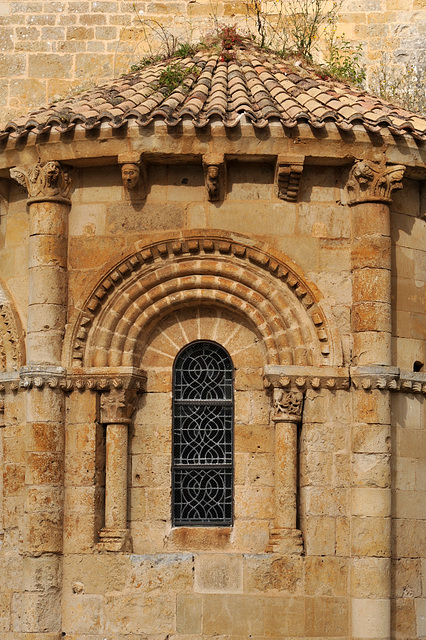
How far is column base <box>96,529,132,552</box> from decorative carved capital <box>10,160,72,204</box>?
347 cm

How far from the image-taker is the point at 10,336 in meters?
11.5

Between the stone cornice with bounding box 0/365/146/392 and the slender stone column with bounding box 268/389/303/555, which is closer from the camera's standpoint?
the slender stone column with bounding box 268/389/303/555

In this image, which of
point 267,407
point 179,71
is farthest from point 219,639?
point 179,71

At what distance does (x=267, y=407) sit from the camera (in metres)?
11.2

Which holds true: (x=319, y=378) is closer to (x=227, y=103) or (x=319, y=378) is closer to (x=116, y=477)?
(x=116, y=477)

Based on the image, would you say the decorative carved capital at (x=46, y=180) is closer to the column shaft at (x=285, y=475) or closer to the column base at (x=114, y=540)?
the column shaft at (x=285, y=475)

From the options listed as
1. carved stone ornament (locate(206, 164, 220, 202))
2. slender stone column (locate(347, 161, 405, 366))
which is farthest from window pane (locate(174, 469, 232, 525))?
carved stone ornament (locate(206, 164, 220, 202))

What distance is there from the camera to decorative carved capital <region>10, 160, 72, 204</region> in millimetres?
11148

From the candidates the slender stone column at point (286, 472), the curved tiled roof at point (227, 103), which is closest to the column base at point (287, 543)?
the slender stone column at point (286, 472)

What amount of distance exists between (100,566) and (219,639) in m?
1.38

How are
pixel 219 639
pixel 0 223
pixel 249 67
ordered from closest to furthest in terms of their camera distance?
pixel 219 639, pixel 0 223, pixel 249 67

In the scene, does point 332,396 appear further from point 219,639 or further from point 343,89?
point 343,89

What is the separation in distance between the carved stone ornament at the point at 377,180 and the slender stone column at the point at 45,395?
3.06m

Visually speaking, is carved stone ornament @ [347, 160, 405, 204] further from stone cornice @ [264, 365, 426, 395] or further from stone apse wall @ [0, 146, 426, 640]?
stone cornice @ [264, 365, 426, 395]
